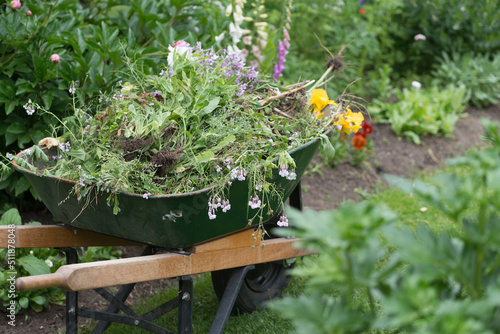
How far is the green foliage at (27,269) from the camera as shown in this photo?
224 cm

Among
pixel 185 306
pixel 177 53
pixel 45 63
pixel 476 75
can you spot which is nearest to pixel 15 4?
pixel 45 63

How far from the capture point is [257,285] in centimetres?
250

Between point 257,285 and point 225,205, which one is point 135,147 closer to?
point 225,205

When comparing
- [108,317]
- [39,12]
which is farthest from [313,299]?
[39,12]

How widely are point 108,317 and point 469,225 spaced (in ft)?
4.30

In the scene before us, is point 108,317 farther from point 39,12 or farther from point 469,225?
point 39,12

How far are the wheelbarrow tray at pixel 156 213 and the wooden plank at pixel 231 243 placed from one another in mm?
35

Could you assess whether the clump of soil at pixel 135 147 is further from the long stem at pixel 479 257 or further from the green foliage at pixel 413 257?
the long stem at pixel 479 257

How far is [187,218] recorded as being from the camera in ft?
5.57

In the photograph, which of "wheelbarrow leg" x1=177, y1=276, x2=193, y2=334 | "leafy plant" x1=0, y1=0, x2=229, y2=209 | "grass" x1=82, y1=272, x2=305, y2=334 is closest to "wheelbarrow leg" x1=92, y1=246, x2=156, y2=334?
"grass" x1=82, y1=272, x2=305, y2=334

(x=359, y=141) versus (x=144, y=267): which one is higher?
(x=144, y=267)

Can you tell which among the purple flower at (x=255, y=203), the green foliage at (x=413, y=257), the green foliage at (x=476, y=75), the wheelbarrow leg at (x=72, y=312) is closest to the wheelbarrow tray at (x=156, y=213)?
the purple flower at (x=255, y=203)

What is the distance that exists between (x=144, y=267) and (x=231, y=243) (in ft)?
1.27

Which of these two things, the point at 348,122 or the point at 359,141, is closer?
the point at 348,122
